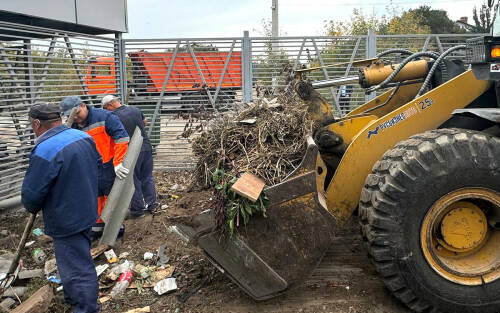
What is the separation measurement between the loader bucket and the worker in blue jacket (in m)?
0.91

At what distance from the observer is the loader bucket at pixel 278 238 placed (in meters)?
3.04

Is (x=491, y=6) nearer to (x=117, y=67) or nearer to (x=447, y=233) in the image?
(x=447, y=233)

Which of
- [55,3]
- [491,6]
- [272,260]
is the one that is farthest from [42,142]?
[55,3]

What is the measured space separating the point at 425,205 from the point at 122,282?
290cm

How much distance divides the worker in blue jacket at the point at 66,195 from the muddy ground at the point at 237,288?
1.65ft

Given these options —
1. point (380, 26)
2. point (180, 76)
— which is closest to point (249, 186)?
point (180, 76)

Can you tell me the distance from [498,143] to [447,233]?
79 centimetres

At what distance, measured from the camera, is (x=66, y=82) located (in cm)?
768

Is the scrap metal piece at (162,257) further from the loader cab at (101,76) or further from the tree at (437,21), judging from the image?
the tree at (437,21)

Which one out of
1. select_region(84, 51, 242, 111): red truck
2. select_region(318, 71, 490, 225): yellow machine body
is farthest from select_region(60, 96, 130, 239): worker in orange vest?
select_region(84, 51, 242, 111): red truck

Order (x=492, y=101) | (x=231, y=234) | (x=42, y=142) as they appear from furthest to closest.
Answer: (x=492, y=101), (x=42, y=142), (x=231, y=234)

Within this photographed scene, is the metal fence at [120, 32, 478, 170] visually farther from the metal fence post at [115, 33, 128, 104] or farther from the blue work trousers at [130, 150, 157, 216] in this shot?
the blue work trousers at [130, 150, 157, 216]

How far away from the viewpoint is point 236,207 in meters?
2.95

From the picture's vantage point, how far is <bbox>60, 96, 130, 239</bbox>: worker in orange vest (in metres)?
4.88
